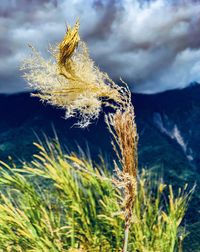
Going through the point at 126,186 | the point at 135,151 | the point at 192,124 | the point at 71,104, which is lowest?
the point at 126,186

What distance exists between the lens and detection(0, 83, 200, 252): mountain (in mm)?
87562

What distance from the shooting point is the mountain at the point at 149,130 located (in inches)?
3447

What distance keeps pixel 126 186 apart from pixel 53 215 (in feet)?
3.60

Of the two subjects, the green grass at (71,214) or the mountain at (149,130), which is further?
the mountain at (149,130)

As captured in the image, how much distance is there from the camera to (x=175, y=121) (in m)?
142

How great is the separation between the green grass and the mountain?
215ft

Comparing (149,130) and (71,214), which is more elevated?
(149,130)

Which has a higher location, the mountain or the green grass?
the mountain

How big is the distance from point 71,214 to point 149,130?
4455 inches

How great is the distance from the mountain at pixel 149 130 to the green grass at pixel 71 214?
65386mm

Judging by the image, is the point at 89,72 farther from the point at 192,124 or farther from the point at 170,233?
the point at 192,124

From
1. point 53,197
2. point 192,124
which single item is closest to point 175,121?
point 192,124

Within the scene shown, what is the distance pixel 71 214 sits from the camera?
310 centimetres

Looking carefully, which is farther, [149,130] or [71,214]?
[149,130]
